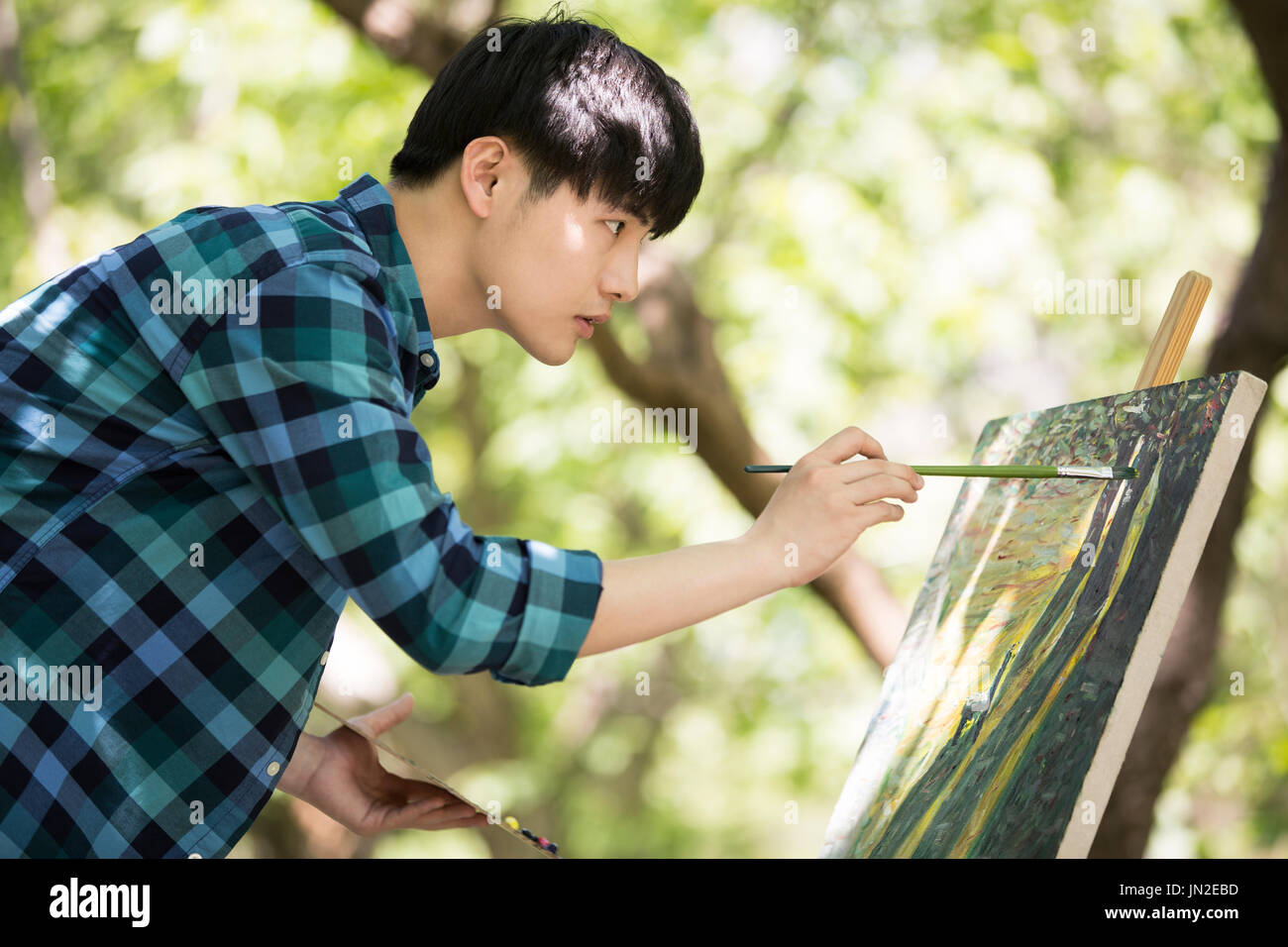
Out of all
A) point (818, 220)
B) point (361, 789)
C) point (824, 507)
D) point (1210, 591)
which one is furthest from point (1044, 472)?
point (818, 220)

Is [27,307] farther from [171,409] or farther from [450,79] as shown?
[450,79]

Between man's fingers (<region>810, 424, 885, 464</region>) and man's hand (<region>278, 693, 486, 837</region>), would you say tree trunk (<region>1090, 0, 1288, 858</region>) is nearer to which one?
man's fingers (<region>810, 424, 885, 464</region>)

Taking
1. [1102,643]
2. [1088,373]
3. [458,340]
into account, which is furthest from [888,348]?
[1102,643]

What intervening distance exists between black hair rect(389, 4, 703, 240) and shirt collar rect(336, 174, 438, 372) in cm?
6

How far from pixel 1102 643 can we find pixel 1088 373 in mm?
3960

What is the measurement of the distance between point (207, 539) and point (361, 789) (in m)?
0.56

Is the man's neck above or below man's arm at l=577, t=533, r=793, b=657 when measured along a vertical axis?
above

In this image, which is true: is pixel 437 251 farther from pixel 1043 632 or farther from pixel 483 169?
pixel 1043 632

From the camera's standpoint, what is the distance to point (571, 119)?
1115 millimetres

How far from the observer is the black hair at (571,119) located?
1.12 m

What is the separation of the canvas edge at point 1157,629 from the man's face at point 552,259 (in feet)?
1.85

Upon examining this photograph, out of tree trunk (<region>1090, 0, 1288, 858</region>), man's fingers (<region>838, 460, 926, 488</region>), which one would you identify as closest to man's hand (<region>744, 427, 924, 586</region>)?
man's fingers (<region>838, 460, 926, 488</region>)

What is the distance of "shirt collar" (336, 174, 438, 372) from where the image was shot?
113 cm
